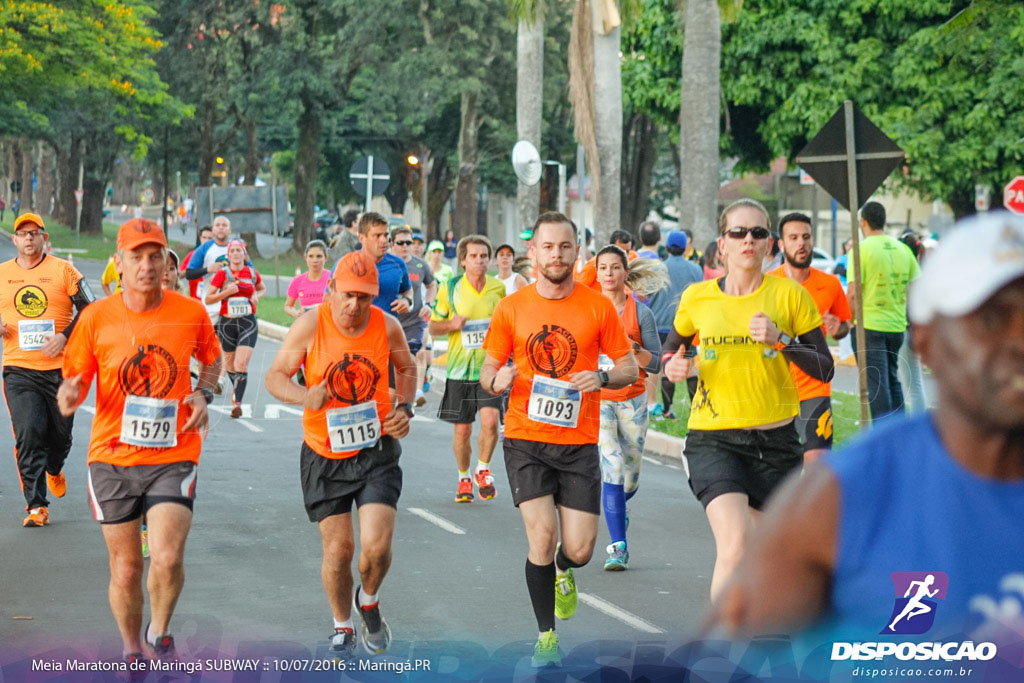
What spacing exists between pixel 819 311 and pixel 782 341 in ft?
5.76

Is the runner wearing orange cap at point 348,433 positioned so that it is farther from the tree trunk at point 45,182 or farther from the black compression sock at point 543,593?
the tree trunk at point 45,182

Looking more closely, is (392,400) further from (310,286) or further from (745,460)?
(310,286)

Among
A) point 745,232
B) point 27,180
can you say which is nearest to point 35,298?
point 745,232

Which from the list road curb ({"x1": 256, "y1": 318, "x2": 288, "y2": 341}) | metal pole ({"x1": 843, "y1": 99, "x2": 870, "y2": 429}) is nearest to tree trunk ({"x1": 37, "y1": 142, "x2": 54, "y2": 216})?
road curb ({"x1": 256, "y1": 318, "x2": 288, "y2": 341})

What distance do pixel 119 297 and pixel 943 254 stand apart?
4.81m

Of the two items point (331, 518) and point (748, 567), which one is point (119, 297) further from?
point (748, 567)

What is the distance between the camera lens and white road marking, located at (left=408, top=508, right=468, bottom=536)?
31.9ft

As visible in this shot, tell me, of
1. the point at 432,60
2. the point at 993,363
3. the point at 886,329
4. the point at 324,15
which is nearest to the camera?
the point at 993,363

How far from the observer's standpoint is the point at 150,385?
6035 millimetres

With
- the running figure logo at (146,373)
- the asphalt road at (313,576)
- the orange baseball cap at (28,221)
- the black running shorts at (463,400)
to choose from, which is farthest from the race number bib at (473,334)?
the running figure logo at (146,373)

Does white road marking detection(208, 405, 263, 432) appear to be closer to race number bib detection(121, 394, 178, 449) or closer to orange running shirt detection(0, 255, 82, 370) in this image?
orange running shirt detection(0, 255, 82, 370)

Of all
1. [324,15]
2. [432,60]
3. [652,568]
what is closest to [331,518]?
[652,568]

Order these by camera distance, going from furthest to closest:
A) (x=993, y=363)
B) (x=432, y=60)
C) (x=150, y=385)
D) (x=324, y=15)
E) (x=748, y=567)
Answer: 1. (x=324, y=15)
2. (x=432, y=60)
3. (x=150, y=385)
4. (x=748, y=567)
5. (x=993, y=363)

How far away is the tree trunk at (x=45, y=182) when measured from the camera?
79938 mm
